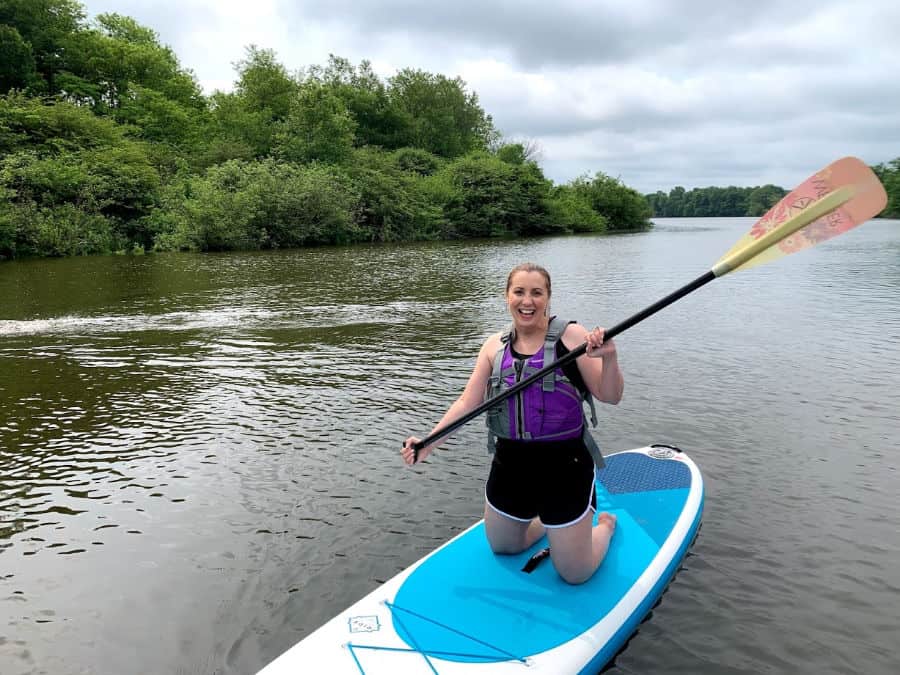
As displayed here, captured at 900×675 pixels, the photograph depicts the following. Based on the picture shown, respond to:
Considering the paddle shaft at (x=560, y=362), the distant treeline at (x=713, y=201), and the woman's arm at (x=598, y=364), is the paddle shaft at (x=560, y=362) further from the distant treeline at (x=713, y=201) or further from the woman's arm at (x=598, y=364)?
the distant treeline at (x=713, y=201)

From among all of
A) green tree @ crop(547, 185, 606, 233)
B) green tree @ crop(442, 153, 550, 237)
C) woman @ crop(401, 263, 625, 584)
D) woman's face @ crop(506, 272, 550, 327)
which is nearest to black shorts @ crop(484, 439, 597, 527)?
woman @ crop(401, 263, 625, 584)

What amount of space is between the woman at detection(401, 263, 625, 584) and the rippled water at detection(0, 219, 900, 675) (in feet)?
2.68

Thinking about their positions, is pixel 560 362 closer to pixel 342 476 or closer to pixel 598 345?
pixel 598 345

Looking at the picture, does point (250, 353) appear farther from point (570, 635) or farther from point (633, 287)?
point (633, 287)

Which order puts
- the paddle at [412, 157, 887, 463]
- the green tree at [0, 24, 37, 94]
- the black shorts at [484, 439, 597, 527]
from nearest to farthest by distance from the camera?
the black shorts at [484, 439, 597, 527] < the paddle at [412, 157, 887, 463] < the green tree at [0, 24, 37, 94]

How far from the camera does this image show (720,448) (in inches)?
257

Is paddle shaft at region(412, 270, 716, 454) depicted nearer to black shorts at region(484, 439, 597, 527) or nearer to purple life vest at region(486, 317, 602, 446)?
purple life vest at region(486, 317, 602, 446)

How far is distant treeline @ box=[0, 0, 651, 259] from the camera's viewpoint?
1281 inches

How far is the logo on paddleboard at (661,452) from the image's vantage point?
5338 mm

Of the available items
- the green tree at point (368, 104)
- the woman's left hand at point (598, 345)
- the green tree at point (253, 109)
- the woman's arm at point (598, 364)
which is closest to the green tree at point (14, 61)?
the green tree at point (253, 109)

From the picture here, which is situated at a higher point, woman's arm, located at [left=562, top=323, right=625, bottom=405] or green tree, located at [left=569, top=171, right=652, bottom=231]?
green tree, located at [left=569, top=171, right=652, bottom=231]

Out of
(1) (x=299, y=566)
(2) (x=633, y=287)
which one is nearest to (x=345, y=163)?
(2) (x=633, y=287)

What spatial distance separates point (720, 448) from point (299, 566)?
4450 mm

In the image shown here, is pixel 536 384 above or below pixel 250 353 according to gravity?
above
